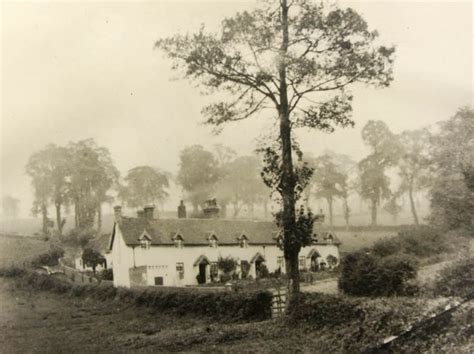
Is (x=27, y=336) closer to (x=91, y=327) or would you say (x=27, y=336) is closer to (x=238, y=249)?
(x=91, y=327)

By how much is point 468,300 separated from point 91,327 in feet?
54.2

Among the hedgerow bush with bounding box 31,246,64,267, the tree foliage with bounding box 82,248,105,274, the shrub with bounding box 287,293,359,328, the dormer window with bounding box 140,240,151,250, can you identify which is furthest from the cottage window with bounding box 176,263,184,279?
the shrub with bounding box 287,293,359,328

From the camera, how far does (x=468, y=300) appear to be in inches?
525

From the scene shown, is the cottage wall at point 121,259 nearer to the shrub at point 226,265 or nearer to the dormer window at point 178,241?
the dormer window at point 178,241

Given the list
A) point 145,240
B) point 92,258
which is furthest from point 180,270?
point 92,258

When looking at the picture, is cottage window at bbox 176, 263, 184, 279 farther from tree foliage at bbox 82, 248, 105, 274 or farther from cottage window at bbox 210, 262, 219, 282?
tree foliage at bbox 82, 248, 105, 274

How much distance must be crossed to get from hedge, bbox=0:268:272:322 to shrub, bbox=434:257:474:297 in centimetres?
719

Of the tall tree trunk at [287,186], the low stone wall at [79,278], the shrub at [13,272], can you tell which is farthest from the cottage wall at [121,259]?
the tall tree trunk at [287,186]

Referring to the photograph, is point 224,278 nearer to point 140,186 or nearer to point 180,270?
point 180,270

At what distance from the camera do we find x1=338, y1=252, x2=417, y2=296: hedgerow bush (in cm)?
2561

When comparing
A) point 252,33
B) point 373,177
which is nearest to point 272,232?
point 373,177

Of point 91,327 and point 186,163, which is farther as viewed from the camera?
point 186,163

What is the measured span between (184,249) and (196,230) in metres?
2.82

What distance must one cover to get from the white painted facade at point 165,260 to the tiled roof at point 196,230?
58cm
